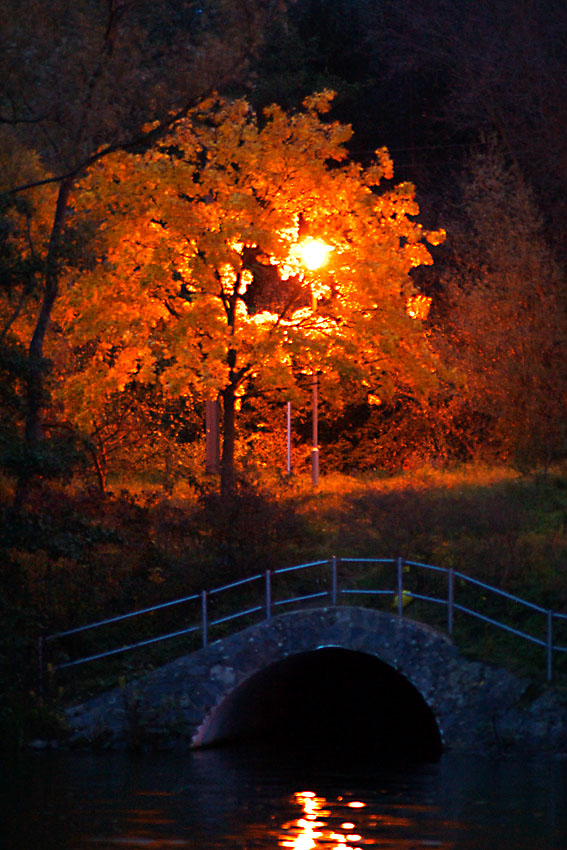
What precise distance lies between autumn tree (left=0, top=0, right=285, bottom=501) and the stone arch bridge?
4.80m

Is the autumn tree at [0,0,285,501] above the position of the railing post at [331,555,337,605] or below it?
above

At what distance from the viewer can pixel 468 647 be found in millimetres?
16734

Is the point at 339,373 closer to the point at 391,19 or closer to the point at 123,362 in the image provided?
the point at 123,362

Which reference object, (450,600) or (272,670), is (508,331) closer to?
(450,600)

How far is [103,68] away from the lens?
64.6ft

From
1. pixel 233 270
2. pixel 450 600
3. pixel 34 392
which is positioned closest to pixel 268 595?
pixel 450 600

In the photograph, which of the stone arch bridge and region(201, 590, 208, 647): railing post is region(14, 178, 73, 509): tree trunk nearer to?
region(201, 590, 208, 647): railing post

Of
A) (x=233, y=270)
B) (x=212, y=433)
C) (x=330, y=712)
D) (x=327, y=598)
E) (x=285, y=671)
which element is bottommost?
(x=330, y=712)

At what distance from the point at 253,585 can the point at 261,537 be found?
78 centimetres

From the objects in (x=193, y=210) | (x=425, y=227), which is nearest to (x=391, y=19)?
(x=425, y=227)

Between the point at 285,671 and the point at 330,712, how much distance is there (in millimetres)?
2402

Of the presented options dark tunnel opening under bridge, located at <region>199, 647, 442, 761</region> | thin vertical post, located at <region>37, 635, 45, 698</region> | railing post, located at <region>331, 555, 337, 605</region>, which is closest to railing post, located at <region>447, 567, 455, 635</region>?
dark tunnel opening under bridge, located at <region>199, 647, 442, 761</region>

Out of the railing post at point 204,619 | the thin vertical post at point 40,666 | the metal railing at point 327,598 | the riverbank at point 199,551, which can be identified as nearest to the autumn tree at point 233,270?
the riverbank at point 199,551

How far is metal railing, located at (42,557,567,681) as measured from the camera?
56.0ft
